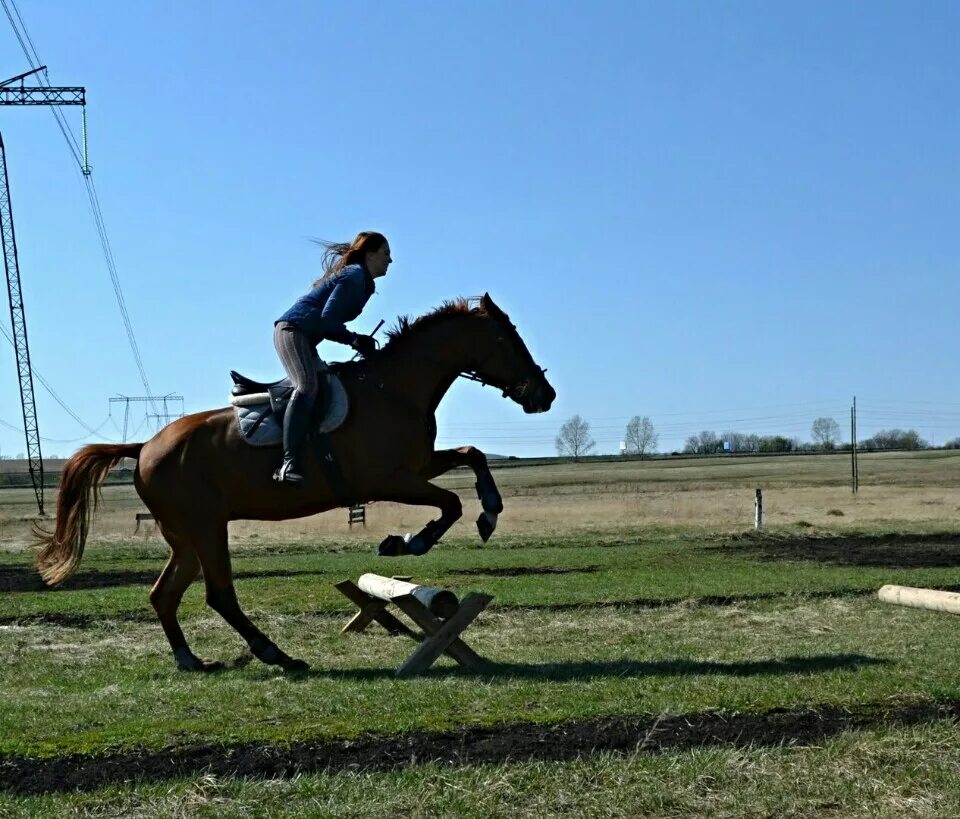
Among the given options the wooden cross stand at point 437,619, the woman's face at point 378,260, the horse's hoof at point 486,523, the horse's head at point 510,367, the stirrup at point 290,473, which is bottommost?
the wooden cross stand at point 437,619

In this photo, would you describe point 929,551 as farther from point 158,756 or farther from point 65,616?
point 158,756

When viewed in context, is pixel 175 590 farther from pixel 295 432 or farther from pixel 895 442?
pixel 895 442

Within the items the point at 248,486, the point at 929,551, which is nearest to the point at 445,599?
the point at 248,486

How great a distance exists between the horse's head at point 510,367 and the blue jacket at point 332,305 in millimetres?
1225

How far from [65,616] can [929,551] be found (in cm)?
1596

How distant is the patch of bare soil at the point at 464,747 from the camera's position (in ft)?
22.1

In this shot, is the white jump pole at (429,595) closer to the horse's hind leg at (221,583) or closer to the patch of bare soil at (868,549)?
the horse's hind leg at (221,583)

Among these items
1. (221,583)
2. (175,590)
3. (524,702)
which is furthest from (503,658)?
(175,590)

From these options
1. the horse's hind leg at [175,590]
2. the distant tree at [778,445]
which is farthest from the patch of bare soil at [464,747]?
the distant tree at [778,445]

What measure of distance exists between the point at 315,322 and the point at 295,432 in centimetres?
98

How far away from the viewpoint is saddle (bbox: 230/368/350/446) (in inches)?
409

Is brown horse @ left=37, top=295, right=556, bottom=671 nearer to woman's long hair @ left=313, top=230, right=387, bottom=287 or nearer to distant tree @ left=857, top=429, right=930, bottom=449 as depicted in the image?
woman's long hair @ left=313, top=230, right=387, bottom=287

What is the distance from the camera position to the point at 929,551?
2306 centimetres

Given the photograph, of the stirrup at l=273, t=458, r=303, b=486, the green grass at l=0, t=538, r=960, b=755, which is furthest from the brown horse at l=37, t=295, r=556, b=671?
the green grass at l=0, t=538, r=960, b=755
